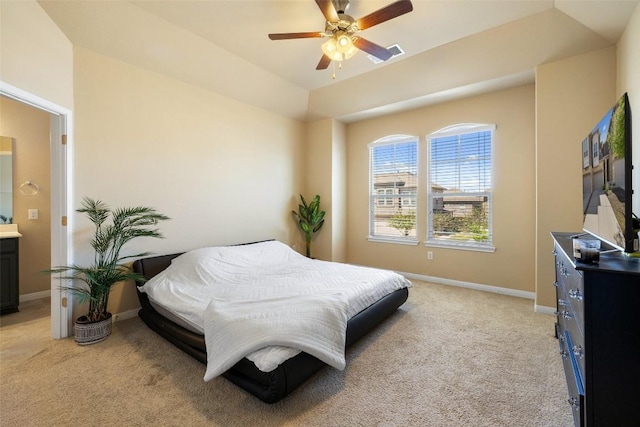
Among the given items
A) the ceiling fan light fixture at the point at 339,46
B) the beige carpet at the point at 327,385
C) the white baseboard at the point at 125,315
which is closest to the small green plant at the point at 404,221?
the beige carpet at the point at 327,385

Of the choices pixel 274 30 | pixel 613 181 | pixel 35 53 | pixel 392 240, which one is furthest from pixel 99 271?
pixel 392 240

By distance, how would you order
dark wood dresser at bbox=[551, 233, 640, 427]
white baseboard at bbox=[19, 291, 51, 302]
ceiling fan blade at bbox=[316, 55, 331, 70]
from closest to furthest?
dark wood dresser at bbox=[551, 233, 640, 427], ceiling fan blade at bbox=[316, 55, 331, 70], white baseboard at bbox=[19, 291, 51, 302]

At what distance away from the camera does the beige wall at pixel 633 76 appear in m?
2.11

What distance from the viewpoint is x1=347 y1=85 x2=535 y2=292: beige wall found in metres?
3.66

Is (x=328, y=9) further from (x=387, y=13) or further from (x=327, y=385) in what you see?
(x=327, y=385)

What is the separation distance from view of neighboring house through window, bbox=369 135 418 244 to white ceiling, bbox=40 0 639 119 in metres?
1.19

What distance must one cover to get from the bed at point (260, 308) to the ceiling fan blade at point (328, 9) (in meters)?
2.35

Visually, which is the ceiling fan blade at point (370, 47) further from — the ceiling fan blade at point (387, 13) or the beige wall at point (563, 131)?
the beige wall at point (563, 131)

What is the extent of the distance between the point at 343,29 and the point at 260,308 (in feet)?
8.11

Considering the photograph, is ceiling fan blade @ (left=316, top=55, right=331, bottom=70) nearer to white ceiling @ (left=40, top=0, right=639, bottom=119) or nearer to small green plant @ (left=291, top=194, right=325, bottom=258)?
white ceiling @ (left=40, top=0, right=639, bottom=119)

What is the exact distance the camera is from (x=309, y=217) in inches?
200

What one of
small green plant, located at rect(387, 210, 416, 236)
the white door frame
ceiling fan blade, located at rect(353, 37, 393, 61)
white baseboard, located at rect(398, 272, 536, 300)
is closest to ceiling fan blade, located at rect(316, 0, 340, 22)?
ceiling fan blade, located at rect(353, 37, 393, 61)

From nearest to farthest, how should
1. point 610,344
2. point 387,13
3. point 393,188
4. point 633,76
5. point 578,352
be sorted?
point 610,344 < point 578,352 < point 387,13 < point 633,76 < point 393,188

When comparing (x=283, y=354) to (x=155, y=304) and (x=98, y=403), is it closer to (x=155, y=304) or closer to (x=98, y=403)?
(x=98, y=403)
